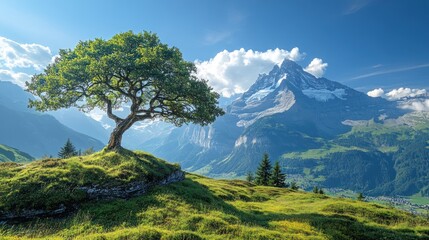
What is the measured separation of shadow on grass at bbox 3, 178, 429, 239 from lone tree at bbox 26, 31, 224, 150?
12.1 m

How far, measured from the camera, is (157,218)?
23281 mm

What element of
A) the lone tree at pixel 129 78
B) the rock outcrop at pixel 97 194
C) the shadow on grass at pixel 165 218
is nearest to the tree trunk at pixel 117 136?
the lone tree at pixel 129 78

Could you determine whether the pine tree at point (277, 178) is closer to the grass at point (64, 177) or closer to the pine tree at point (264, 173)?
the pine tree at point (264, 173)

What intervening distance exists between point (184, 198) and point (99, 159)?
36.1 feet

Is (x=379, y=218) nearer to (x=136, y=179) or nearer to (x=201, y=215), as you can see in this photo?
(x=201, y=215)

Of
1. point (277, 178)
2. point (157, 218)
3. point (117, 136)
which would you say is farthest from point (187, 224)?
point (277, 178)

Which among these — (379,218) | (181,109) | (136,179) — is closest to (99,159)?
(136,179)

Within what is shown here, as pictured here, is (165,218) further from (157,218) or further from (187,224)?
(187,224)

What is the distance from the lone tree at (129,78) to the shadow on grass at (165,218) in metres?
12.1

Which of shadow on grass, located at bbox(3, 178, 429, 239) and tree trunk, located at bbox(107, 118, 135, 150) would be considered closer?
shadow on grass, located at bbox(3, 178, 429, 239)

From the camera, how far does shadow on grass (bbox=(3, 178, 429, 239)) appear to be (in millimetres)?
21828

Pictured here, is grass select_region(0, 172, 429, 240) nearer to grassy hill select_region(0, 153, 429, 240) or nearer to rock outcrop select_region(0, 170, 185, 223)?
grassy hill select_region(0, 153, 429, 240)

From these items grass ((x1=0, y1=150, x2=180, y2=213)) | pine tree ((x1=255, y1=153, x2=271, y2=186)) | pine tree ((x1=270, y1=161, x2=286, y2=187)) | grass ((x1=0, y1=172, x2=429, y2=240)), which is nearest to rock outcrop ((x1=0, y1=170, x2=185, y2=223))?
grass ((x1=0, y1=150, x2=180, y2=213))

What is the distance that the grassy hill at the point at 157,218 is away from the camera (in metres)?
20.3
